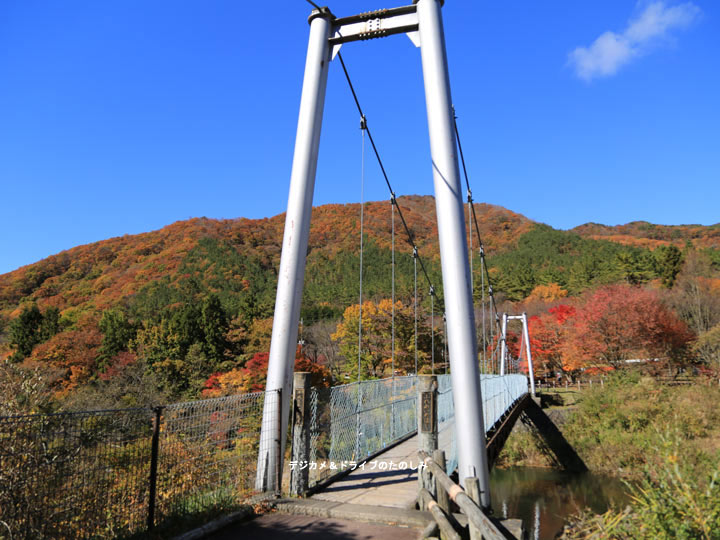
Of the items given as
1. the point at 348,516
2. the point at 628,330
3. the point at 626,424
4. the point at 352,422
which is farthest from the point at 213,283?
the point at 348,516

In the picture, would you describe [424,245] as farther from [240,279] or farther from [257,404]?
[257,404]

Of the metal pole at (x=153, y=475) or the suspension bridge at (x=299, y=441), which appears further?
the metal pole at (x=153, y=475)

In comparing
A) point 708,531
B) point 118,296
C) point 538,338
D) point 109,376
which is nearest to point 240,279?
point 118,296

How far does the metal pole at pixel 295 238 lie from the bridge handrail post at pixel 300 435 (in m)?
0.11

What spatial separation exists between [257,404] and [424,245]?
56380mm

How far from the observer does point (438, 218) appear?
429 centimetres

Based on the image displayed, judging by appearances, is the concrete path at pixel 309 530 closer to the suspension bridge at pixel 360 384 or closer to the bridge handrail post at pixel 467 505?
the suspension bridge at pixel 360 384

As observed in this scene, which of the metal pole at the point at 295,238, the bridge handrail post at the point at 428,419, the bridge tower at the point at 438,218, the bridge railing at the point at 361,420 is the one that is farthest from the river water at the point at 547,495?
the metal pole at the point at 295,238

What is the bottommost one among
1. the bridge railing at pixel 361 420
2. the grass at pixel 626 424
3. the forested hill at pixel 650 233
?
the grass at pixel 626 424

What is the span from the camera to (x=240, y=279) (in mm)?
41469

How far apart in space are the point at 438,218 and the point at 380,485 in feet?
8.62

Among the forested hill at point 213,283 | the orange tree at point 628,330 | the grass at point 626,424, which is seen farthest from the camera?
the orange tree at point 628,330

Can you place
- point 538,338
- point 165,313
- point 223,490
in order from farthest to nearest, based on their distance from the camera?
1. point 538,338
2. point 165,313
3. point 223,490

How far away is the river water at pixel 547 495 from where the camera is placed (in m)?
12.6
